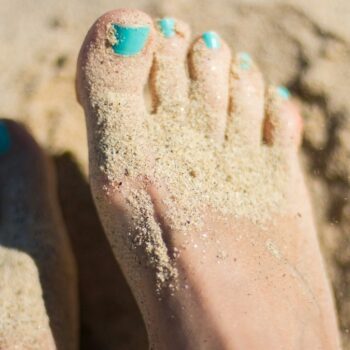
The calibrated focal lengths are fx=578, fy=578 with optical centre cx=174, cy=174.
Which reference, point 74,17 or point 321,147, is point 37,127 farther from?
point 321,147

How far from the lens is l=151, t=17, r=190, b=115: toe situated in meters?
1.73

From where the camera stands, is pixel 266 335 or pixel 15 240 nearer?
pixel 266 335

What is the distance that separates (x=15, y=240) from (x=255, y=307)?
2.35 ft

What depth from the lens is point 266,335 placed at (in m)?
1.48

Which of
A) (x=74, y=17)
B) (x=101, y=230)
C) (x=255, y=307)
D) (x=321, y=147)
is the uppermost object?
(x=74, y=17)

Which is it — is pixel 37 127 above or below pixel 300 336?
above

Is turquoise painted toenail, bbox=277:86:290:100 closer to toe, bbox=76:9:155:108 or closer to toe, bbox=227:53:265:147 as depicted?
toe, bbox=227:53:265:147

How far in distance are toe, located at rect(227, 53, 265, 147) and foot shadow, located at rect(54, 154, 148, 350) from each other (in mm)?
508

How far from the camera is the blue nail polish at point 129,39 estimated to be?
165cm

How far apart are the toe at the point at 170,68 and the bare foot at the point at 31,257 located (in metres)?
0.41

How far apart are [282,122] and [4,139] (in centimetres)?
85

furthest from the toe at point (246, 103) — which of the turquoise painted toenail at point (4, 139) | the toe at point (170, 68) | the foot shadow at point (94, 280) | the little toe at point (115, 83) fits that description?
the turquoise painted toenail at point (4, 139)

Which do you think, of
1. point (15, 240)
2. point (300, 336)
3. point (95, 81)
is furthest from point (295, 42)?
point (15, 240)

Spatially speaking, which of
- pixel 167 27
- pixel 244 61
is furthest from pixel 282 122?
pixel 167 27
